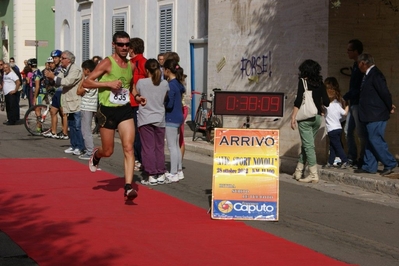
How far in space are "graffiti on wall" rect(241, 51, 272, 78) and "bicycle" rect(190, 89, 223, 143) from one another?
1.55 meters

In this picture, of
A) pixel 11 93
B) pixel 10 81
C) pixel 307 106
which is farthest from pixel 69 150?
pixel 10 81

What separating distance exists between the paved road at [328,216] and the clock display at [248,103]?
→ 1.23m

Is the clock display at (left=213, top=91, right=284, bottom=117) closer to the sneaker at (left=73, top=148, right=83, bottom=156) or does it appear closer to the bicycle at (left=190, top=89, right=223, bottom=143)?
the sneaker at (left=73, top=148, right=83, bottom=156)

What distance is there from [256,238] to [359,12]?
6911 mm

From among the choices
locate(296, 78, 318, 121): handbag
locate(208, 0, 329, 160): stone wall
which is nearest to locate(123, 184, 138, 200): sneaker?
locate(296, 78, 318, 121): handbag

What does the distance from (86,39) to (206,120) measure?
13.4 m

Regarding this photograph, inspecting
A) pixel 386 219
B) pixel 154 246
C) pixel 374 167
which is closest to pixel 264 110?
pixel 386 219

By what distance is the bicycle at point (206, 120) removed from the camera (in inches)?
722

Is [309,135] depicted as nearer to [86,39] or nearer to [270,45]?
[270,45]

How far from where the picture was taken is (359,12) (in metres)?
14.3

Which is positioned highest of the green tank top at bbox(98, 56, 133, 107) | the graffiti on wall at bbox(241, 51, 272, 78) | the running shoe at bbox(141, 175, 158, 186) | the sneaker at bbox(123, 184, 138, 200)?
the graffiti on wall at bbox(241, 51, 272, 78)

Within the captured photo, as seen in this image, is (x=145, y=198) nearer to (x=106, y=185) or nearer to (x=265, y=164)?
(x=106, y=185)

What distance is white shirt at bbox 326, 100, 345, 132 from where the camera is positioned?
13594 mm

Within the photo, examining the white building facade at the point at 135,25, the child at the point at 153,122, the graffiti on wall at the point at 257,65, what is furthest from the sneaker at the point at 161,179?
the white building facade at the point at 135,25
